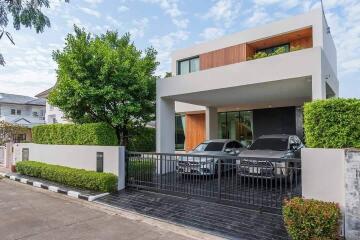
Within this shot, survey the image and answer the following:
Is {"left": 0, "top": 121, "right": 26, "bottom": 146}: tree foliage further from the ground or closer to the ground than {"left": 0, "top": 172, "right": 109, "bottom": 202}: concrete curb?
further from the ground

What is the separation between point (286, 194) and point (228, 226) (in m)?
1.77

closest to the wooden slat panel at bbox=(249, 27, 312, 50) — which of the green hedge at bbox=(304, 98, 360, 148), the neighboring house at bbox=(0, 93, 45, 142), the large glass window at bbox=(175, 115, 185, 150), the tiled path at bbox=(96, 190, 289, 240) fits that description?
the large glass window at bbox=(175, 115, 185, 150)

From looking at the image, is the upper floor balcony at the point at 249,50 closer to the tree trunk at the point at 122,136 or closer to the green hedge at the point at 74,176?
the tree trunk at the point at 122,136

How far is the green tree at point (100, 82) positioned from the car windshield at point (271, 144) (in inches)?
211

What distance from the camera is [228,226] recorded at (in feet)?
19.6

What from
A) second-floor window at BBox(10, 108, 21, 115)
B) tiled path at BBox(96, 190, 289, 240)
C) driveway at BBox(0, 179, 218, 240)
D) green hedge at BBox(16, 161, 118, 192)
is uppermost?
second-floor window at BBox(10, 108, 21, 115)

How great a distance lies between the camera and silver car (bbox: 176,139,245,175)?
7.80 metres

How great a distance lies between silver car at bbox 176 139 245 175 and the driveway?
7.94 feet

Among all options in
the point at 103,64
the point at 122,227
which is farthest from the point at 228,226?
the point at 103,64

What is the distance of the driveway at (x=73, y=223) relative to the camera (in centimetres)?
568

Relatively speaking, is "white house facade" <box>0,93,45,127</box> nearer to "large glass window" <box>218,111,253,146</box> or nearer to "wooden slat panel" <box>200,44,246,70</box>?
"large glass window" <box>218,111,253,146</box>

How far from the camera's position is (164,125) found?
12703mm

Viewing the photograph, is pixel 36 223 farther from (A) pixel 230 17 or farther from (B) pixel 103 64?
(A) pixel 230 17

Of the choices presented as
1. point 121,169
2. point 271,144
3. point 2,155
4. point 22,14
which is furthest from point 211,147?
point 2,155
